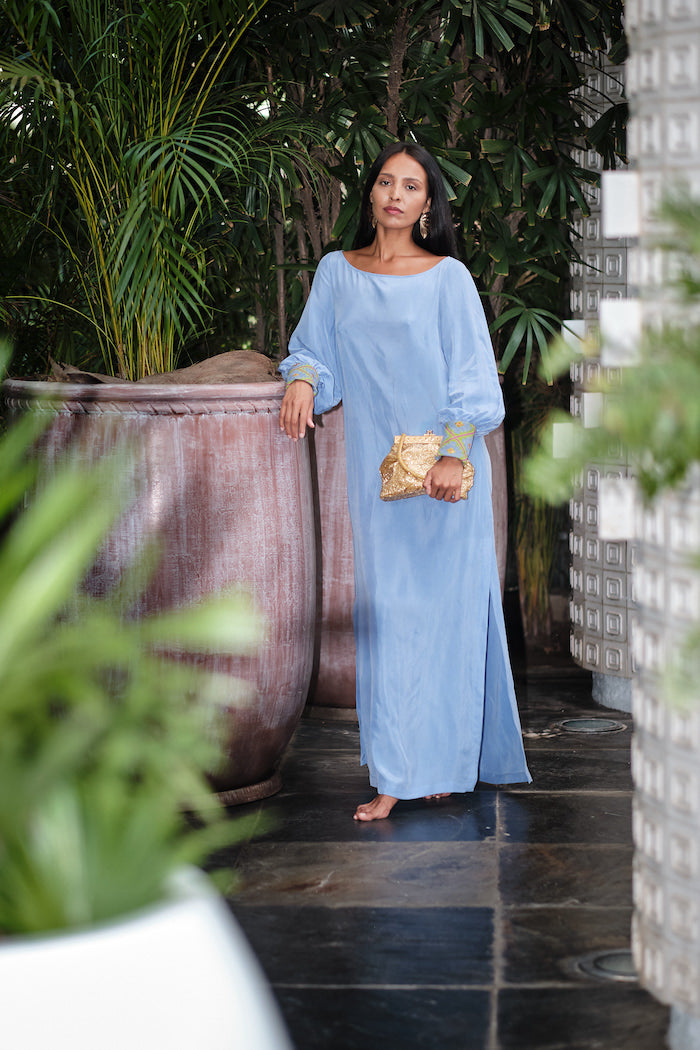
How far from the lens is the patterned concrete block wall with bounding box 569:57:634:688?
3.78m

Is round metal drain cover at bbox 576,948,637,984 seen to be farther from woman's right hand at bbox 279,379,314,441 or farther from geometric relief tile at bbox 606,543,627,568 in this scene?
geometric relief tile at bbox 606,543,627,568

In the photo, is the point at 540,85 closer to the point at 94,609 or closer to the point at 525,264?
the point at 525,264

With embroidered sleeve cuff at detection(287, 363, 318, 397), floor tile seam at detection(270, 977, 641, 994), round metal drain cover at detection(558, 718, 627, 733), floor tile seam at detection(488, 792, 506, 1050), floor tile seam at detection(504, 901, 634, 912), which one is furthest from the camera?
round metal drain cover at detection(558, 718, 627, 733)

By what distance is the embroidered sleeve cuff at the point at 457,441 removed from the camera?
9.36 ft

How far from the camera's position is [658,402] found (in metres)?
1.10

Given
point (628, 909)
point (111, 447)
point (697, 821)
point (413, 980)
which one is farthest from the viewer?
point (111, 447)

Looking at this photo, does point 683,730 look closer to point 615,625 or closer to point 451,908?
point 451,908

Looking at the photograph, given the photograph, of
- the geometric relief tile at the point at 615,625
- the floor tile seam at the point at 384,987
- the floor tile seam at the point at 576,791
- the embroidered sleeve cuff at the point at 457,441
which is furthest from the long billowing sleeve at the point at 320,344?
the floor tile seam at the point at 384,987

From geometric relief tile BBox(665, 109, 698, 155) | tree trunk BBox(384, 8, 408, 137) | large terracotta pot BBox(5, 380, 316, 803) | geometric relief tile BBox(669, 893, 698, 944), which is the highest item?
tree trunk BBox(384, 8, 408, 137)

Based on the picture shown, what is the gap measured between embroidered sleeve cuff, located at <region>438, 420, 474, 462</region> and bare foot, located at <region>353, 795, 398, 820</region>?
776 millimetres

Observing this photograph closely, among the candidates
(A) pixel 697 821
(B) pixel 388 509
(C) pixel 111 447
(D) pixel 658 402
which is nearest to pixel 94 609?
(C) pixel 111 447

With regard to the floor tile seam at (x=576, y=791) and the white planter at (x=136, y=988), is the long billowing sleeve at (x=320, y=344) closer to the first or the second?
the floor tile seam at (x=576, y=791)

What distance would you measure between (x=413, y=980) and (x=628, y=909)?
1.59ft

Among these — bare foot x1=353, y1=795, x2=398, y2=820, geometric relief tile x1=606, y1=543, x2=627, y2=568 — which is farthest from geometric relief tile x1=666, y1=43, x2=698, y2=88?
geometric relief tile x1=606, y1=543, x2=627, y2=568
